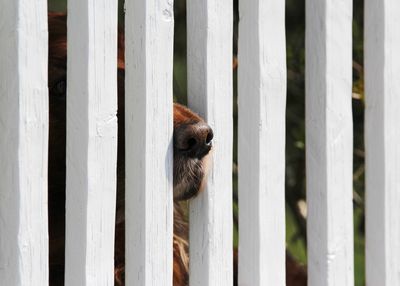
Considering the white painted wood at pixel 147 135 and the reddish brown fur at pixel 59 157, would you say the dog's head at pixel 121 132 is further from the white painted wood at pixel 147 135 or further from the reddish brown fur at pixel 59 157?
the white painted wood at pixel 147 135

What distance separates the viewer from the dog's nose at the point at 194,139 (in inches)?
100

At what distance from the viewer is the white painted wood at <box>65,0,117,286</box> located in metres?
2.29

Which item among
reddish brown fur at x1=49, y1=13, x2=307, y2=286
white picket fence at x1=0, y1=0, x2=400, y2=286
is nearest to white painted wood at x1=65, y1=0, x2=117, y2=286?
white picket fence at x1=0, y1=0, x2=400, y2=286

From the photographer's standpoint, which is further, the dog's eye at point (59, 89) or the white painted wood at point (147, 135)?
the dog's eye at point (59, 89)

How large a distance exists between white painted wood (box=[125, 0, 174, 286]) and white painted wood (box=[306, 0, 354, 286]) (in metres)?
0.55

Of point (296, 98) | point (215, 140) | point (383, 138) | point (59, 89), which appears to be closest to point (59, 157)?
point (59, 89)

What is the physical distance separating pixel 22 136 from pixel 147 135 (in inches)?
14.4

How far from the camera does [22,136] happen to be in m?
2.17

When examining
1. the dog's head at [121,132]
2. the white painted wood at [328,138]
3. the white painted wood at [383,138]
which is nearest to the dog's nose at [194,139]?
the dog's head at [121,132]

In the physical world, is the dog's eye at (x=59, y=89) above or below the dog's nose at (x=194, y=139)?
above

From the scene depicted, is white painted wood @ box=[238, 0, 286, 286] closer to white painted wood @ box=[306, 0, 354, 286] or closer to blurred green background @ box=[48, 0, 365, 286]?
white painted wood @ box=[306, 0, 354, 286]

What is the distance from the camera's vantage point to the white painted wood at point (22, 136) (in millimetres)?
2170

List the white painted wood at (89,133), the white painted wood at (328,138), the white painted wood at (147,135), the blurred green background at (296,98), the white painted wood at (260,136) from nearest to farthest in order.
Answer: the white painted wood at (89,133) < the white painted wood at (147,135) < the white painted wood at (260,136) < the white painted wood at (328,138) < the blurred green background at (296,98)

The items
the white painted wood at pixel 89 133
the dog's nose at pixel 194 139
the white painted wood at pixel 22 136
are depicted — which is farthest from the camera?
the dog's nose at pixel 194 139
